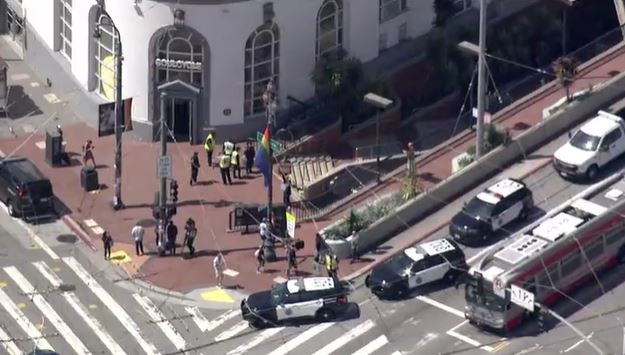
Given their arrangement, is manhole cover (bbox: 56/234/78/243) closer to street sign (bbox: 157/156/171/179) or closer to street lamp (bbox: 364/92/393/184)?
street sign (bbox: 157/156/171/179)

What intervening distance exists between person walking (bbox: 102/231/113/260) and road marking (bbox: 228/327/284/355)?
8765 mm

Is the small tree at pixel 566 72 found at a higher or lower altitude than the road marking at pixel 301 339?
higher

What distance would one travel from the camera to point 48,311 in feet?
273

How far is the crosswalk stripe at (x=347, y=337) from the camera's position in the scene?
8038 cm

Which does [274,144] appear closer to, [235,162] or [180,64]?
[235,162]

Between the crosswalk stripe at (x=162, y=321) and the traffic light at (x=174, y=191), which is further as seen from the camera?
the traffic light at (x=174, y=191)

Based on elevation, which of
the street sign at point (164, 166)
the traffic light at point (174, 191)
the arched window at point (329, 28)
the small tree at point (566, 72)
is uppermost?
the arched window at point (329, 28)

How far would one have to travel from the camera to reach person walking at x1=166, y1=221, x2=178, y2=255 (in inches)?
3435

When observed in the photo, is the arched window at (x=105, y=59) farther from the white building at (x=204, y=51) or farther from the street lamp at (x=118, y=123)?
the street lamp at (x=118, y=123)

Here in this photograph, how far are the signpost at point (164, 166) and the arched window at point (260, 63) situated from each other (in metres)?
8.89

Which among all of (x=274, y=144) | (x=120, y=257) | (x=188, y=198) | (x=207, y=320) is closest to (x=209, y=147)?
(x=274, y=144)

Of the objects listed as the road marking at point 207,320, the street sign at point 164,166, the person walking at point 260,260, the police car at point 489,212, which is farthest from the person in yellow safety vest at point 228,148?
the road marking at point 207,320

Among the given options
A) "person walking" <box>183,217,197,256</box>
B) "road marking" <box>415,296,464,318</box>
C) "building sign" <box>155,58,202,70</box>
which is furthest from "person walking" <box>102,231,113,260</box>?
"road marking" <box>415,296,464,318</box>

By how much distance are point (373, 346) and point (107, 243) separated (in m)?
12.8
